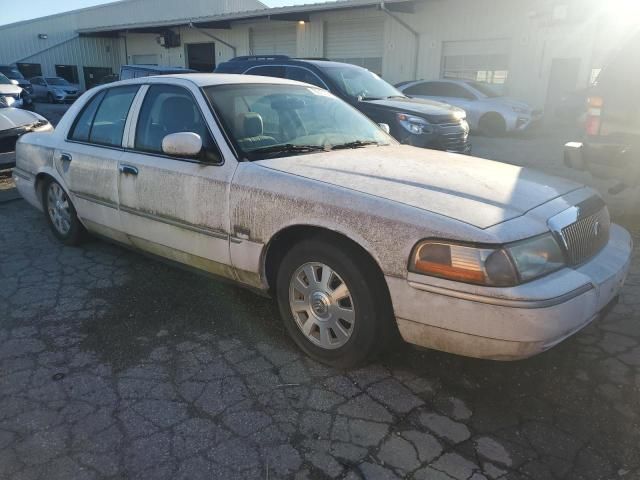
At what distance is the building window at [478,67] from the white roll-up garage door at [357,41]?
301 cm

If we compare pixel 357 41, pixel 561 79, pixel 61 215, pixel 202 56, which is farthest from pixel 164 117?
pixel 202 56

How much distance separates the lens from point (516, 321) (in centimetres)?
231

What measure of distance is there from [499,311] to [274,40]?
23.7 meters

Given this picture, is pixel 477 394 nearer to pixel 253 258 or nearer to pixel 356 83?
pixel 253 258

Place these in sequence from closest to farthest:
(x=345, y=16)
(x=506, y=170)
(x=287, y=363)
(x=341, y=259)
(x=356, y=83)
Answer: (x=341, y=259)
(x=287, y=363)
(x=506, y=170)
(x=356, y=83)
(x=345, y=16)

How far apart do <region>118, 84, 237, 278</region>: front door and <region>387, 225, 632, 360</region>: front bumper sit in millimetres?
1301

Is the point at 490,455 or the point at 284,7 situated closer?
the point at 490,455

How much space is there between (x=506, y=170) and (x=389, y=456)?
2011 millimetres

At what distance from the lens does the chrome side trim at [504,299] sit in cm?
229

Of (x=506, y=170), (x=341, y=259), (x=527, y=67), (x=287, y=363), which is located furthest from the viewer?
(x=527, y=67)

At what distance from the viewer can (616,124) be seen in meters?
5.39

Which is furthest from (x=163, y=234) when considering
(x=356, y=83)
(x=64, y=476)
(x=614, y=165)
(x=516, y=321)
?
(x=356, y=83)

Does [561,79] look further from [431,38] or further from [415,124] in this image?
[415,124]

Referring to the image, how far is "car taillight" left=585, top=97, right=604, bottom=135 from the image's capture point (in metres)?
5.50
